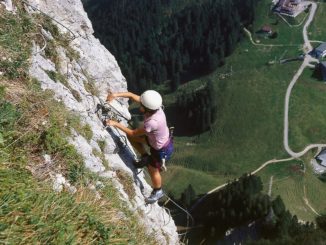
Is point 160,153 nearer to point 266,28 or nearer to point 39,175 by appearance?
point 39,175

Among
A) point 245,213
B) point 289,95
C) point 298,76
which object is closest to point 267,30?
point 298,76

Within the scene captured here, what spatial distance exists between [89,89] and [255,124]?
126875 mm

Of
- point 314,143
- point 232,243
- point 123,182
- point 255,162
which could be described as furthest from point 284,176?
point 123,182

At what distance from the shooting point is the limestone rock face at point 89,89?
13695 mm

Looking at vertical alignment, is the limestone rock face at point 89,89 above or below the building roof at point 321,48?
above

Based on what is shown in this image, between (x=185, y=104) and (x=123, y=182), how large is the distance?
14714 cm

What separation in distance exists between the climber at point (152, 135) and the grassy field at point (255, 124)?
318ft

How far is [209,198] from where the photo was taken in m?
112

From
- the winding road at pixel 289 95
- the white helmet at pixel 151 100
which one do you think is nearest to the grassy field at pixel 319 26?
the winding road at pixel 289 95

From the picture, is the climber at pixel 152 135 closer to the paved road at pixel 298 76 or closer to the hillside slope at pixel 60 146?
the hillside slope at pixel 60 146

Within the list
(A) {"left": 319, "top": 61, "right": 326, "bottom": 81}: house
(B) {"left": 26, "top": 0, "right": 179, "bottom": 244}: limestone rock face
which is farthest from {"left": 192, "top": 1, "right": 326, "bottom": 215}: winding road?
(B) {"left": 26, "top": 0, "right": 179, "bottom": 244}: limestone rock face

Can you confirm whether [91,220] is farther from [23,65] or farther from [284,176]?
[284,176]

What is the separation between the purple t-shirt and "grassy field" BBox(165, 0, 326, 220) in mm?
98165

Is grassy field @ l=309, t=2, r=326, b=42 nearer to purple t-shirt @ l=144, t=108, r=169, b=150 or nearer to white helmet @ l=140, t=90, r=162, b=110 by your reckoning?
purple t-shirt @ l=144, t=108, r=169, b=150
